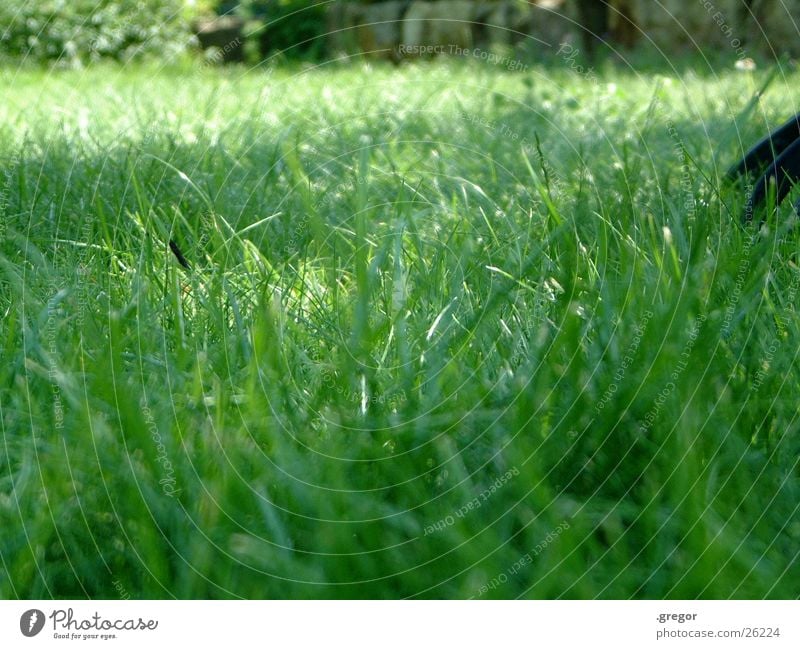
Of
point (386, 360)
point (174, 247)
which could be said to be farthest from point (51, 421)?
point (174, 247)

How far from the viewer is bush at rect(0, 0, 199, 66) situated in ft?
17.0

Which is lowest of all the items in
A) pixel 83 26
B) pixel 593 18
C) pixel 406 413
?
pixel 406 413

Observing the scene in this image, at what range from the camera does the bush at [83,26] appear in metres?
5.17

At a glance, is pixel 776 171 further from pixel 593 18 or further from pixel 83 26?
pixel 593 18

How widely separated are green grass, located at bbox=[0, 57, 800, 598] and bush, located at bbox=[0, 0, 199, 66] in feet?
12.6

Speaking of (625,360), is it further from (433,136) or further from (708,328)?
(433,136)

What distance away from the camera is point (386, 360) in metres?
1.18

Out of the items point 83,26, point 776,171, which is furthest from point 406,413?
point 83,26

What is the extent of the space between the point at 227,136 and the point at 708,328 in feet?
5.74

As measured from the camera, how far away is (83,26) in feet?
17.5

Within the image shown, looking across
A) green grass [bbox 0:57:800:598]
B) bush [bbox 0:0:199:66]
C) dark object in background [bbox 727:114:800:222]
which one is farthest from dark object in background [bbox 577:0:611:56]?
green grass [bbox 0:57:800:598]

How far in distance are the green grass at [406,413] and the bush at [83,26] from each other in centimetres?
385

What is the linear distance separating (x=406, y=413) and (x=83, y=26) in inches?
194

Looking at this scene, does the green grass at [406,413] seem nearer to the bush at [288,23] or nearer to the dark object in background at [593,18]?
the dark object in background at [593,18]
